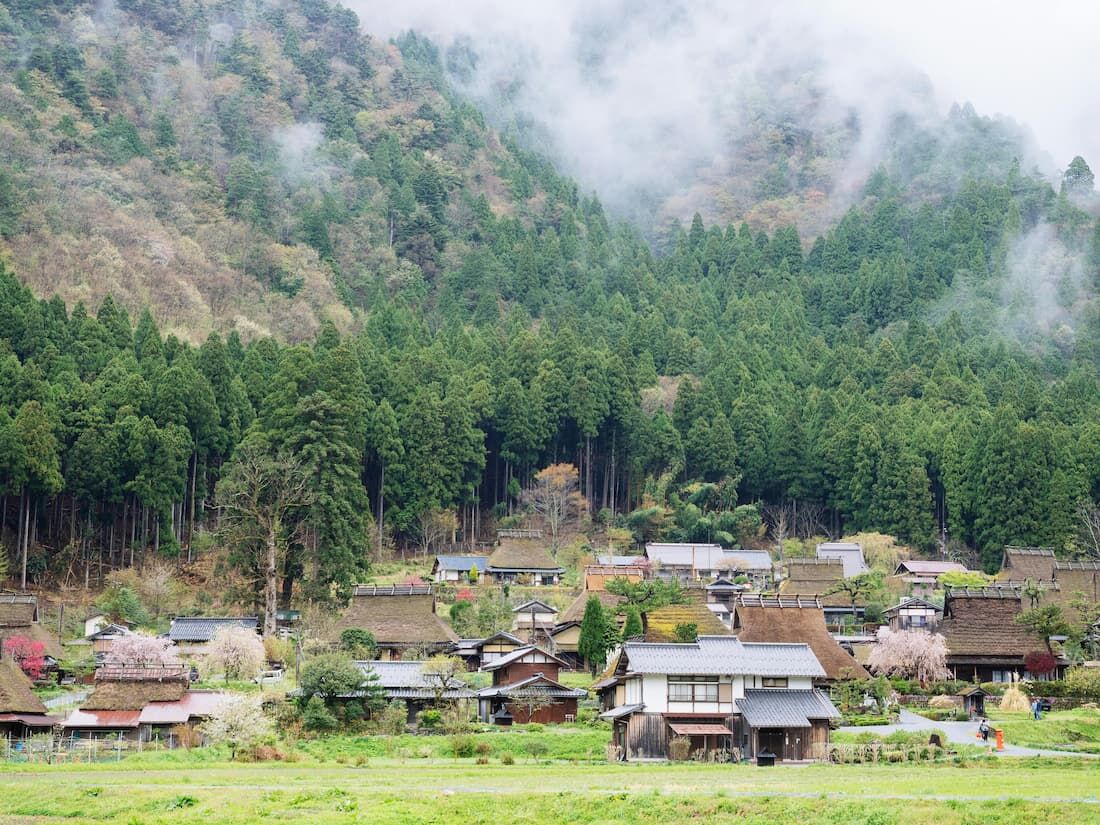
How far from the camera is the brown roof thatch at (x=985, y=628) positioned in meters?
48.4

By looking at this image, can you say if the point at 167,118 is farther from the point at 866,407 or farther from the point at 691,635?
the point at 691,635

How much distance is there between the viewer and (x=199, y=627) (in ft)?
167

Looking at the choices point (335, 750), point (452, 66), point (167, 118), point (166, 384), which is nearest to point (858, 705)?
point (335, 750)

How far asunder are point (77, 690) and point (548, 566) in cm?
2506

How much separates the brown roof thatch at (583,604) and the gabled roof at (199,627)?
461 inches

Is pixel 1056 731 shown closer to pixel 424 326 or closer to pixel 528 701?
pixel 528 701

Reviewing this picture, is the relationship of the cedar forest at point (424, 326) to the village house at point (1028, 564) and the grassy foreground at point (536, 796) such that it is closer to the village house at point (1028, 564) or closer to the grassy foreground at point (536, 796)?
the village house at point (1028, 564)

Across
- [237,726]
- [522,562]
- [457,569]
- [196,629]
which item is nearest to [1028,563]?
[522,562]

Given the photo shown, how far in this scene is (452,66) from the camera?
559 ft

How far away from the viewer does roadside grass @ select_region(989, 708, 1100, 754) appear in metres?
35.3

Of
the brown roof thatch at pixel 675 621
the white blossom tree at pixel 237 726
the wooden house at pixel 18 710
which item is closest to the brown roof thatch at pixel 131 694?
the wooden house at pixel 18 710

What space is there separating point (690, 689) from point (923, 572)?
30.2m

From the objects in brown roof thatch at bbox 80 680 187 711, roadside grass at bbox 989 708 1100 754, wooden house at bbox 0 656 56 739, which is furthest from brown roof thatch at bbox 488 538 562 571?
wooden house at bbox 0 656 56 739

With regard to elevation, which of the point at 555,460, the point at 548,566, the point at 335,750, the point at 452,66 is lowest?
the point at 335,750
